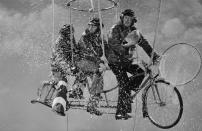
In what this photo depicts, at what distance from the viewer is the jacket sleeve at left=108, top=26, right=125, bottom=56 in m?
13.7

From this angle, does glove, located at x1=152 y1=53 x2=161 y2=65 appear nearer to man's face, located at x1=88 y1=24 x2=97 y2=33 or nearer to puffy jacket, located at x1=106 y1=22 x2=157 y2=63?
puffy jacket, located at x1=106 y1=22 x2=157 y2=63

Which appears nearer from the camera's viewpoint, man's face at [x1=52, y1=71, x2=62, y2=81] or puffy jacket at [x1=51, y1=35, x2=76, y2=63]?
puffy jacket at [x1=51, y1=35, x2=76, y2=63]

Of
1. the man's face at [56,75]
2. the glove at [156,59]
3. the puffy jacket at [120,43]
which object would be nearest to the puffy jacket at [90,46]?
the puffy jacket at [120,43]

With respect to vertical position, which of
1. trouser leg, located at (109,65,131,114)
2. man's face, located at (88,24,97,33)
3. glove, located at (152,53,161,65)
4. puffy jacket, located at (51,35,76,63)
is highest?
man's face, located at (88,24,97,33)

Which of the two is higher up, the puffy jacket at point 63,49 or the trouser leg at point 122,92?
the puffy jacket at point 63,49

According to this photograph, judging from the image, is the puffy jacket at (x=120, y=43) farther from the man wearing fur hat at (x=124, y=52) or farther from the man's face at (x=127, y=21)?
Answer: the man's face at (x=127, y=21)

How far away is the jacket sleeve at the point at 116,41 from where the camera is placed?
1371cm

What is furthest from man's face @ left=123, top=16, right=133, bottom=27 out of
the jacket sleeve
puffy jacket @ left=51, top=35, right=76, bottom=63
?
puffy jacket @ left=51, top=35, right=76, bottom=63

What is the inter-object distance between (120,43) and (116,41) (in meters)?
0.13

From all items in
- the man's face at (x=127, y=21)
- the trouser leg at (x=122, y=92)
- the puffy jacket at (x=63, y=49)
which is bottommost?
the trouser leg at (x=122, y=92)

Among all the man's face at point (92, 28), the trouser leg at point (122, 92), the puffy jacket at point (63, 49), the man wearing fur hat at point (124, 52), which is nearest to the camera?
the man wearing fur hat at point (124, 52)

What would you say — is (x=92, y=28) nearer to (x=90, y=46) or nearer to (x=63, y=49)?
(x=90, y=46)

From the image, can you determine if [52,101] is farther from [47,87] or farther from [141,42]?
[141,42]

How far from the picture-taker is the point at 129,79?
575 inches
